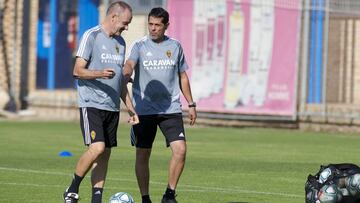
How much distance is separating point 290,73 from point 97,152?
16.4 m

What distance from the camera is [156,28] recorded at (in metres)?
14.1

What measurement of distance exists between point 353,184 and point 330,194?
0.25m

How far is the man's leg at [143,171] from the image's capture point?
1409 centimetres

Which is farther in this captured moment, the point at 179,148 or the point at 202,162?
the point at 202,162

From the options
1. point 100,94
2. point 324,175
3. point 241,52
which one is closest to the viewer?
point 324,175

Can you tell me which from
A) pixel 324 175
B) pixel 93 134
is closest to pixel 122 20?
pixel 93 134

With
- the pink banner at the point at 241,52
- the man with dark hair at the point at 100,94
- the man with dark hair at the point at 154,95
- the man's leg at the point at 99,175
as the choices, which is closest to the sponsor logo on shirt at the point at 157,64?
the man with dark hair at the point at 154,95

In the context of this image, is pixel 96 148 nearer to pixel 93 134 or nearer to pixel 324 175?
pixel 93 134

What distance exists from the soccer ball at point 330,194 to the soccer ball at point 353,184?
110mm

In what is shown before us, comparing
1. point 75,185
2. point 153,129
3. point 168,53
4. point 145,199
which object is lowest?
point 145,199

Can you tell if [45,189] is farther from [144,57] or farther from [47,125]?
[47,125]

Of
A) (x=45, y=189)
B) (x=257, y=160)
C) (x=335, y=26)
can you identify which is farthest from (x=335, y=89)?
(x=45, y=189)

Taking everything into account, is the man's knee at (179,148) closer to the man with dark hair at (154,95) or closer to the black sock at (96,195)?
the man with dark hair at (154,95)

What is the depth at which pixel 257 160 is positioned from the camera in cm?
2084
